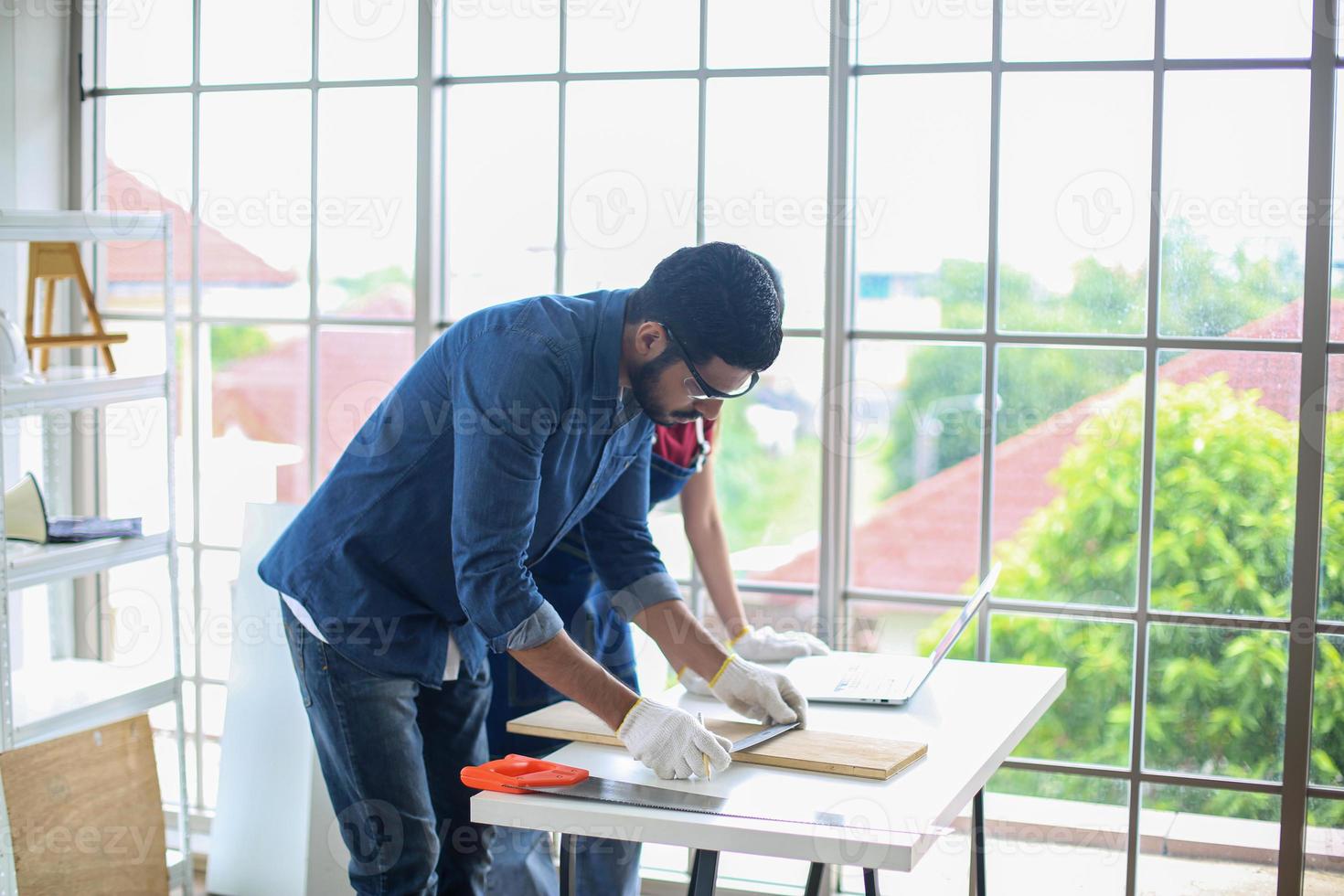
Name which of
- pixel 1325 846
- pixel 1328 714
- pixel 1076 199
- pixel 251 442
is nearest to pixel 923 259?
pixel 1076 199

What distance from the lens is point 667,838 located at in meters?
1.50

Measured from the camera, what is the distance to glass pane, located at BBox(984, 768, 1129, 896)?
2684 mm

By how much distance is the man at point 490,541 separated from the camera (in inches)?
67.4

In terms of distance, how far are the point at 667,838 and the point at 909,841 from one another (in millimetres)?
287

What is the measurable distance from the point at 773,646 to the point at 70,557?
1.45 metres

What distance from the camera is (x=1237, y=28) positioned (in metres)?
2.51

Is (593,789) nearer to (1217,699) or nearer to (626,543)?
(626,543)

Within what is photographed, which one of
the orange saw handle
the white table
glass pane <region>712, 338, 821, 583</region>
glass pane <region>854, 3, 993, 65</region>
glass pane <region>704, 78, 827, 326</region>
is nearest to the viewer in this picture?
the white table

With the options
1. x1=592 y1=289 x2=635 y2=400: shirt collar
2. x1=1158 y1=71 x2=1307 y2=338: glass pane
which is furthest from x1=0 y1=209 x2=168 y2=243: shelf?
x1=1158 y1=71 x2=1307 y2=338: glass pane

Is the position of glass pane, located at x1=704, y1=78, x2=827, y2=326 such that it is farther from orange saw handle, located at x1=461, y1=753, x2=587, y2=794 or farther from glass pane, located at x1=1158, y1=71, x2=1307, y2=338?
orange saw handle, located at x1=461, y1=753, x2=587, y2=794

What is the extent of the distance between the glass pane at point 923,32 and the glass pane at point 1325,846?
1.70m

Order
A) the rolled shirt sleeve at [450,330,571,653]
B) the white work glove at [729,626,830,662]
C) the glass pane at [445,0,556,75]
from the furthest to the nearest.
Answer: the glass pane at [445,0,556,75] → the white work glove at [729,626,830,662] → the rolled shirt sleeve at [450,330,571,653]

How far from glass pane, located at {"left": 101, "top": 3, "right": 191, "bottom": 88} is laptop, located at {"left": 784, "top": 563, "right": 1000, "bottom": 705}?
218 centimetres

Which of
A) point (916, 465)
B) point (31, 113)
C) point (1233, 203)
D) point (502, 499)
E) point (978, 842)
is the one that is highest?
point (31, 113)
